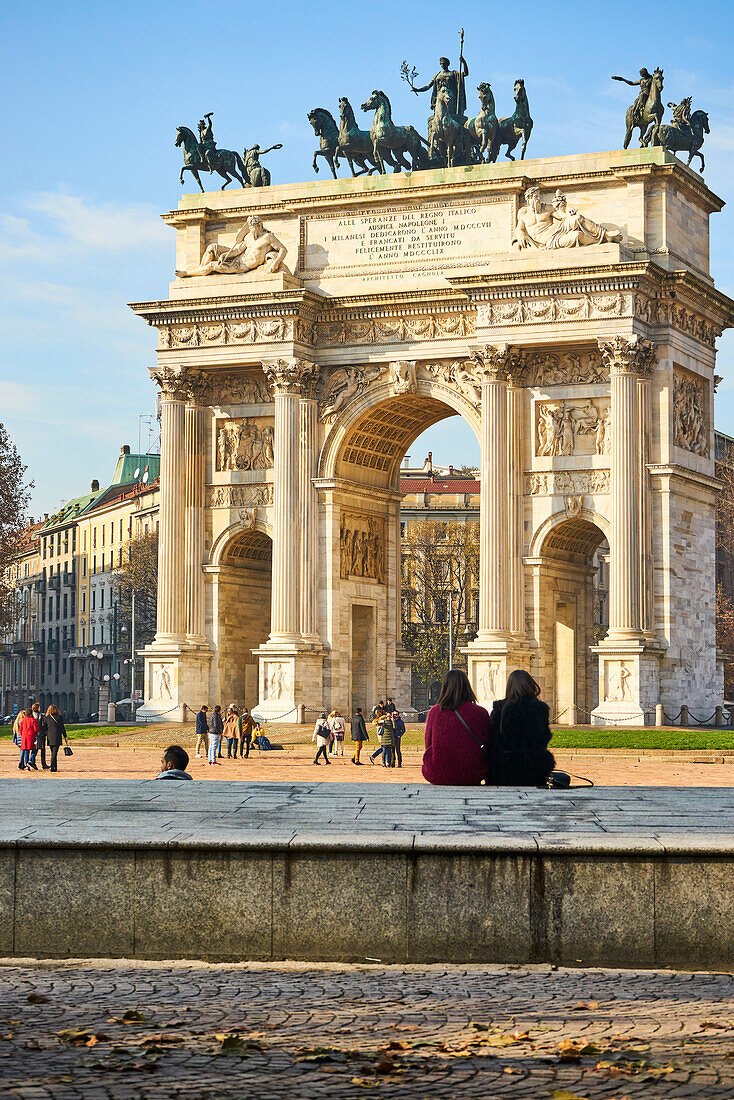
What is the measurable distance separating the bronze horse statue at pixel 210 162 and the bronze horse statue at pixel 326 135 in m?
3.32

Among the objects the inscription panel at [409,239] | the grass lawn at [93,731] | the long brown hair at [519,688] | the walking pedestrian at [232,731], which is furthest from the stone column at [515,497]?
Result: the long brown hair at [519,688]

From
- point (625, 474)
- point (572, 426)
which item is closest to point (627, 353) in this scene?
point (572, 426)

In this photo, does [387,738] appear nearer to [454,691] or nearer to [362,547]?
[362,547]

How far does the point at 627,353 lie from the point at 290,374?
11430mm

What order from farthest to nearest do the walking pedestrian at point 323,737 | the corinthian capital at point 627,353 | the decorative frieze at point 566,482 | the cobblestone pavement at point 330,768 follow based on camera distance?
1. the decorative frieze at point 566,482
2. the corinthian capital at point 627,353
3. the walking pedestrian at point 323,737
4. the cobblestone pavement at point 330,768

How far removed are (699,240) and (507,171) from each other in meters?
6.87

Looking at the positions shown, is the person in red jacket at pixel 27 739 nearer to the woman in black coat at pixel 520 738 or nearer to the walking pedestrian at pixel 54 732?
the walking pedestrian at pixel 54 732

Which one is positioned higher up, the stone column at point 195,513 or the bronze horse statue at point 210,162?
the bronze horse statue at point 210,162

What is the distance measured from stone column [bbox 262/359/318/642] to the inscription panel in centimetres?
388

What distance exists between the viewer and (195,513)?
61.0m

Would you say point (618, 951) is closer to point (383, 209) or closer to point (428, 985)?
point (428, 985)

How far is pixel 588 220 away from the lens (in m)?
54.9

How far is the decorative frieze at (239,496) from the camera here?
60.5m

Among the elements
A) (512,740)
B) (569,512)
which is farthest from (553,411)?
(512,740)
